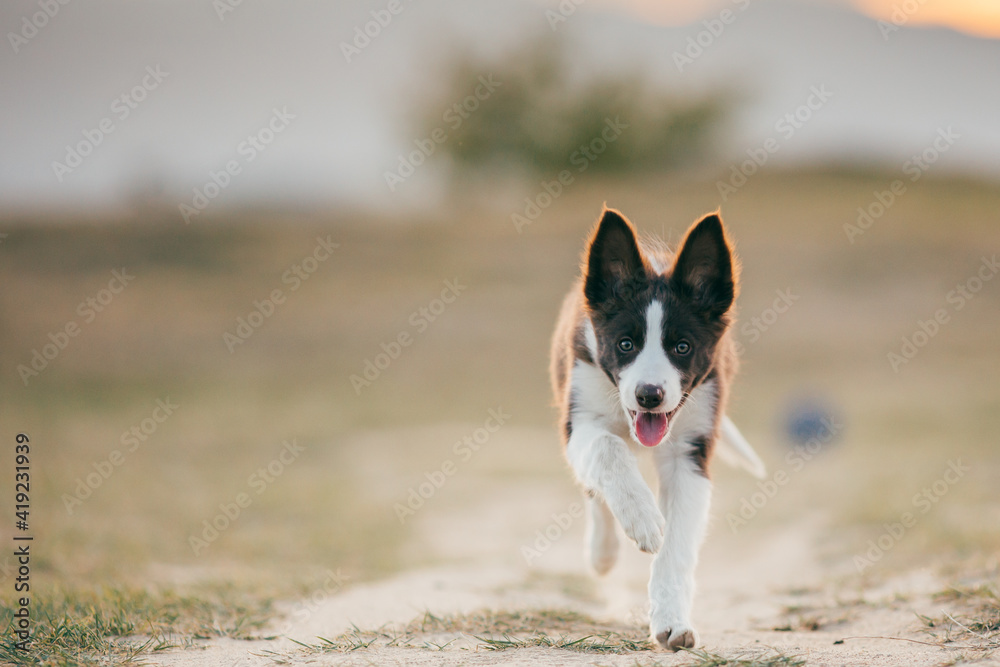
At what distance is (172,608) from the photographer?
4.77 meters

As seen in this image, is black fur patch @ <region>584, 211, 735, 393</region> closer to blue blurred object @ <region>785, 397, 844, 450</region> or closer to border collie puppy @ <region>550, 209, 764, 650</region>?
border collie puppy @ <region>550, 209, 764, 650</region>

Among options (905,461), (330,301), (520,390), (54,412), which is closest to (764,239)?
(520,390)

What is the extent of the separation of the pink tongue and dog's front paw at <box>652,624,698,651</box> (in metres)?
0.78

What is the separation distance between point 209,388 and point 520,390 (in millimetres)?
5906

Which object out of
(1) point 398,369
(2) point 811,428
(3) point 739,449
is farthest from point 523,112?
(3) point 739,449

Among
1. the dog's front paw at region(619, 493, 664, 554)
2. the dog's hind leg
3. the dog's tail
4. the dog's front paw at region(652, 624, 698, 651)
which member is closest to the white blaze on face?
the dog's front paw at region(619, 493, 664, 554)

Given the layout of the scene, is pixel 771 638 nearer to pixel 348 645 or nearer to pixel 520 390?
pixel 348 645

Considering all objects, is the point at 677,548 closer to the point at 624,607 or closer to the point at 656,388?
the point at 656,388

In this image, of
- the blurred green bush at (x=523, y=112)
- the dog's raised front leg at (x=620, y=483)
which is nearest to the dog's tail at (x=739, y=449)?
the dog's raised front leg at (x=620, y=483)

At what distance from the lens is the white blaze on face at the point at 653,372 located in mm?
3881

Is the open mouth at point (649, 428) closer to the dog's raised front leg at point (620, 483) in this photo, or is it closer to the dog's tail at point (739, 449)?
the dog's raised front leg at point (620, 483)

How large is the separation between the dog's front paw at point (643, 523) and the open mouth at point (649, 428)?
28 centimetres

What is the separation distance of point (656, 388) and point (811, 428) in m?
9.99

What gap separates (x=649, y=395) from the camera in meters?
3.82
